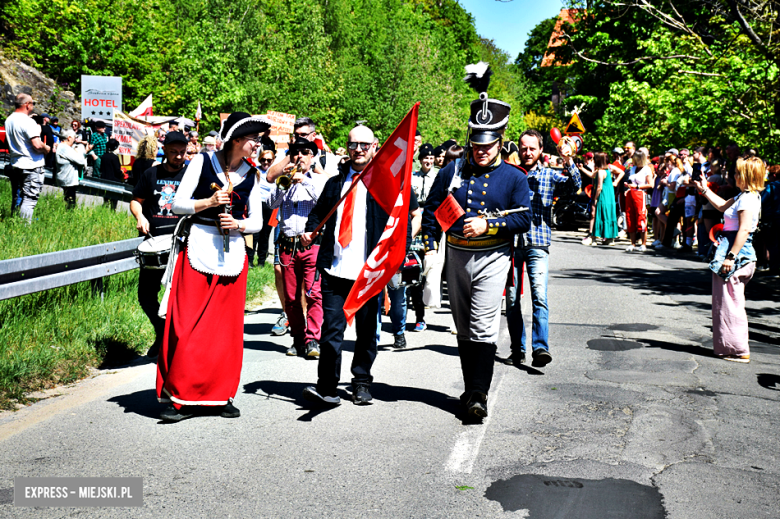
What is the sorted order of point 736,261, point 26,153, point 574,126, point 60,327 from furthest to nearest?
point 574,126
point 26,153
point 736,261
point 60,327

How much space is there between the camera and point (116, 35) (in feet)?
102

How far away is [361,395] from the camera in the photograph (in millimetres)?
6516

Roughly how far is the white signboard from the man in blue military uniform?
16076mm

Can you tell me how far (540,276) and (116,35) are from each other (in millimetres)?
27073

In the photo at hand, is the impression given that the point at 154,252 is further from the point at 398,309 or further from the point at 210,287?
the point at 398,309

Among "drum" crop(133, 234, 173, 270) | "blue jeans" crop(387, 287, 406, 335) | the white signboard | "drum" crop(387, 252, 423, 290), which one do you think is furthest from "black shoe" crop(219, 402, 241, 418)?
the white signboard

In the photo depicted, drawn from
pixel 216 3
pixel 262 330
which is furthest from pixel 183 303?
pixel 216 3

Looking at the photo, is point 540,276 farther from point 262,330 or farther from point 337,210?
point 262,330

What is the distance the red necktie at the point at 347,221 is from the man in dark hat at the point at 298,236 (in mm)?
1980

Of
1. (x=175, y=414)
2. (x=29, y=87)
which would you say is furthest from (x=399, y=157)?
(x=29, y=87)

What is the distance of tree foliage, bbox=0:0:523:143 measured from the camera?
30.0 m

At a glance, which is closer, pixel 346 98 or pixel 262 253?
pixel 262 253

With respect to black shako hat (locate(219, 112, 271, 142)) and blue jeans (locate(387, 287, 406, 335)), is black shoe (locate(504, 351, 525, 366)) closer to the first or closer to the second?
blue jeans (locate(387, 287, 406, 335))

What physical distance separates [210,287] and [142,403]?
1.12m
